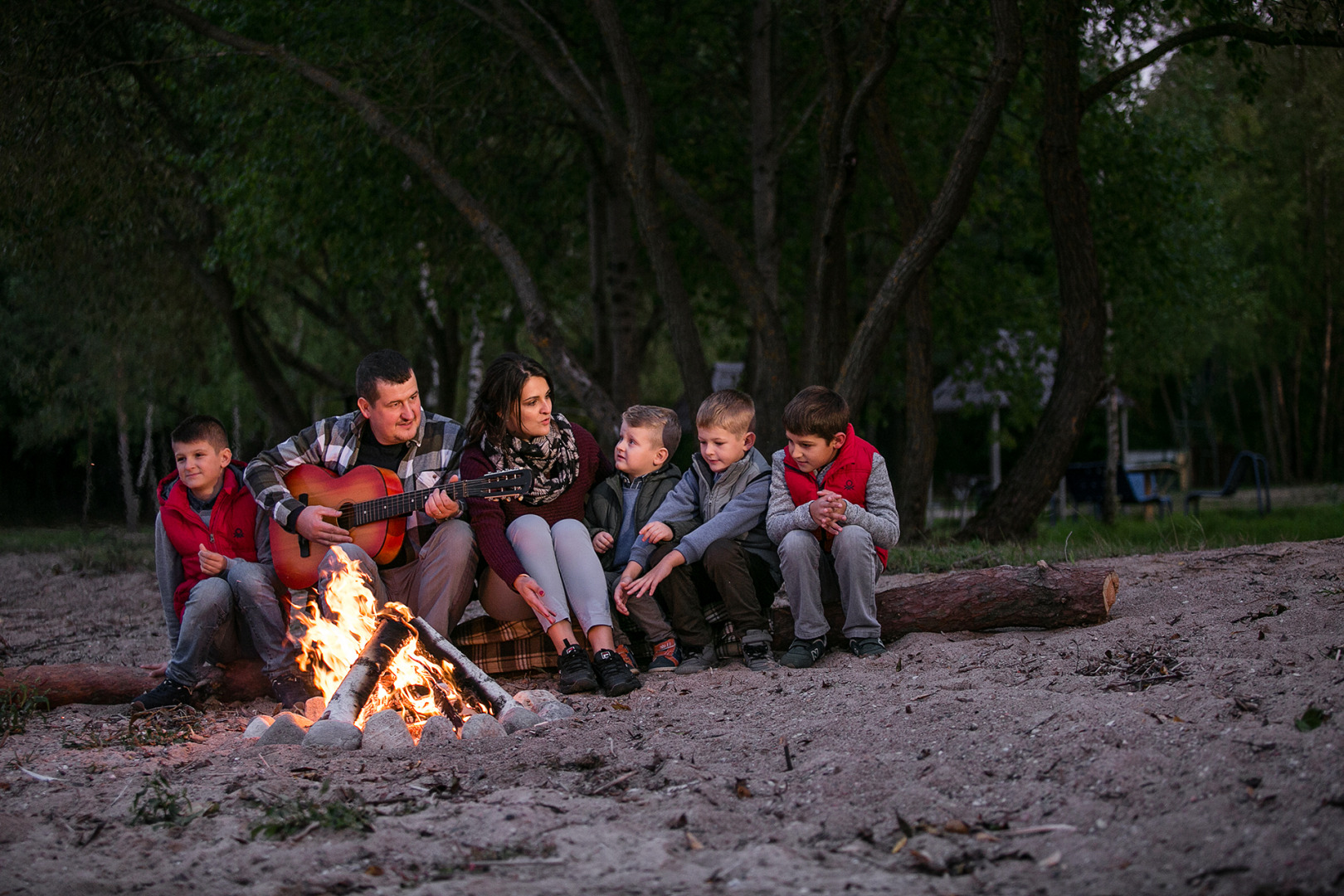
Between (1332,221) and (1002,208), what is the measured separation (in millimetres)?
19970

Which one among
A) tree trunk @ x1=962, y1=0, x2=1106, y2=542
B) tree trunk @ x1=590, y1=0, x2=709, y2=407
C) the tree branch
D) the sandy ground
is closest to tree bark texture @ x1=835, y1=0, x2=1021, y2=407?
tree trunk @ x1=962, y1=0, x2=1106, y2=542

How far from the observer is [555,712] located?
375 cm

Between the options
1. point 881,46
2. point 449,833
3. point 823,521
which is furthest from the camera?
point 881,46

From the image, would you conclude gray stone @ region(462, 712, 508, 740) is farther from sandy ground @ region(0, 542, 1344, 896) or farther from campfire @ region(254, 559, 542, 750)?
sandy ground @ region(0, 542, 1344, 896)

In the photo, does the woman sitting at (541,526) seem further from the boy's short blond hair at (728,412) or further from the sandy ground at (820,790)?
the boy's short blond hair at (728,412)

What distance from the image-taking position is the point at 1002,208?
12281 millimetres

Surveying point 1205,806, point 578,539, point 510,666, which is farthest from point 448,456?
point 1205,806

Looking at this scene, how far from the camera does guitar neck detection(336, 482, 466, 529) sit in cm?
436

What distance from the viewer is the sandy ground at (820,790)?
229cm

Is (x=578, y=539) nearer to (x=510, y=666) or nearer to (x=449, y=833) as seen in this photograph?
(x=510, y=666)

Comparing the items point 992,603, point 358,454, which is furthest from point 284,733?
point 992,603

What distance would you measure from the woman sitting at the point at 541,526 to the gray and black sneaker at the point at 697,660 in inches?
14.7

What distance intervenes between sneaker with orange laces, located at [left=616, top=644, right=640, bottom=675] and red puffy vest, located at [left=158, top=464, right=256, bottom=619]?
5.44 ft

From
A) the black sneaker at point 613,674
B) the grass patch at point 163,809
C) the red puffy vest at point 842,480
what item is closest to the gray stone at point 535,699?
the black sneaker at point 613,674
